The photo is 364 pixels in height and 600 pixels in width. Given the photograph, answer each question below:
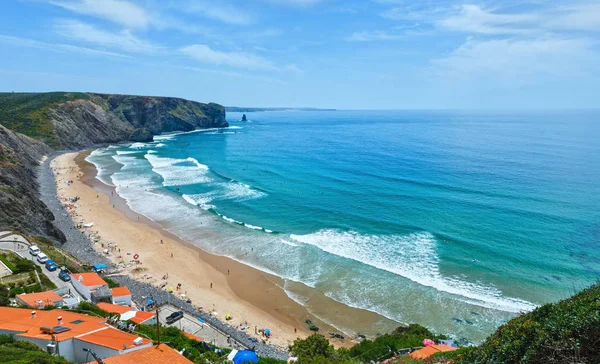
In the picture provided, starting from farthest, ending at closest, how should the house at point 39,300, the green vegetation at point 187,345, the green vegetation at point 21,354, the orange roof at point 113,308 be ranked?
the orange roof at point 113,308 < the house at point 39,300 < the green vegetation at point 187,345 < the green vegetation at point 21,354

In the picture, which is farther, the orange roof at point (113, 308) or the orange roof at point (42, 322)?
the orange roof at point (113, 308)

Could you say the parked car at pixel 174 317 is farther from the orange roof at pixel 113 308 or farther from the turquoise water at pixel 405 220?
the turquoise water at pixel 405 220

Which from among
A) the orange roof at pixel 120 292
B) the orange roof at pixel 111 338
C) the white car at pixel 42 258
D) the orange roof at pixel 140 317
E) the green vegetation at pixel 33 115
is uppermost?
the green vegetation at pixel 33 115

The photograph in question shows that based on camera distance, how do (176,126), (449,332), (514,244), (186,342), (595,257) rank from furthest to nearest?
(176,126) < (514,244) < (595,257) < (449,332) < (186,342)

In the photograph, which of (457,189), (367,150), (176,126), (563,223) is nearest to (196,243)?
(457,189)

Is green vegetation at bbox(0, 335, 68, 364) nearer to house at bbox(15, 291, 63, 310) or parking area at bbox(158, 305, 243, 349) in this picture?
house at bbox(15, 291, 63, 310)

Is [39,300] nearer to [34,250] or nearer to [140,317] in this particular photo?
[140,317]

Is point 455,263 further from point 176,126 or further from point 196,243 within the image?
point 176,126

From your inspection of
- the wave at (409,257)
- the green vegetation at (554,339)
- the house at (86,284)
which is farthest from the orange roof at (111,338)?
the wave at (409,257)
